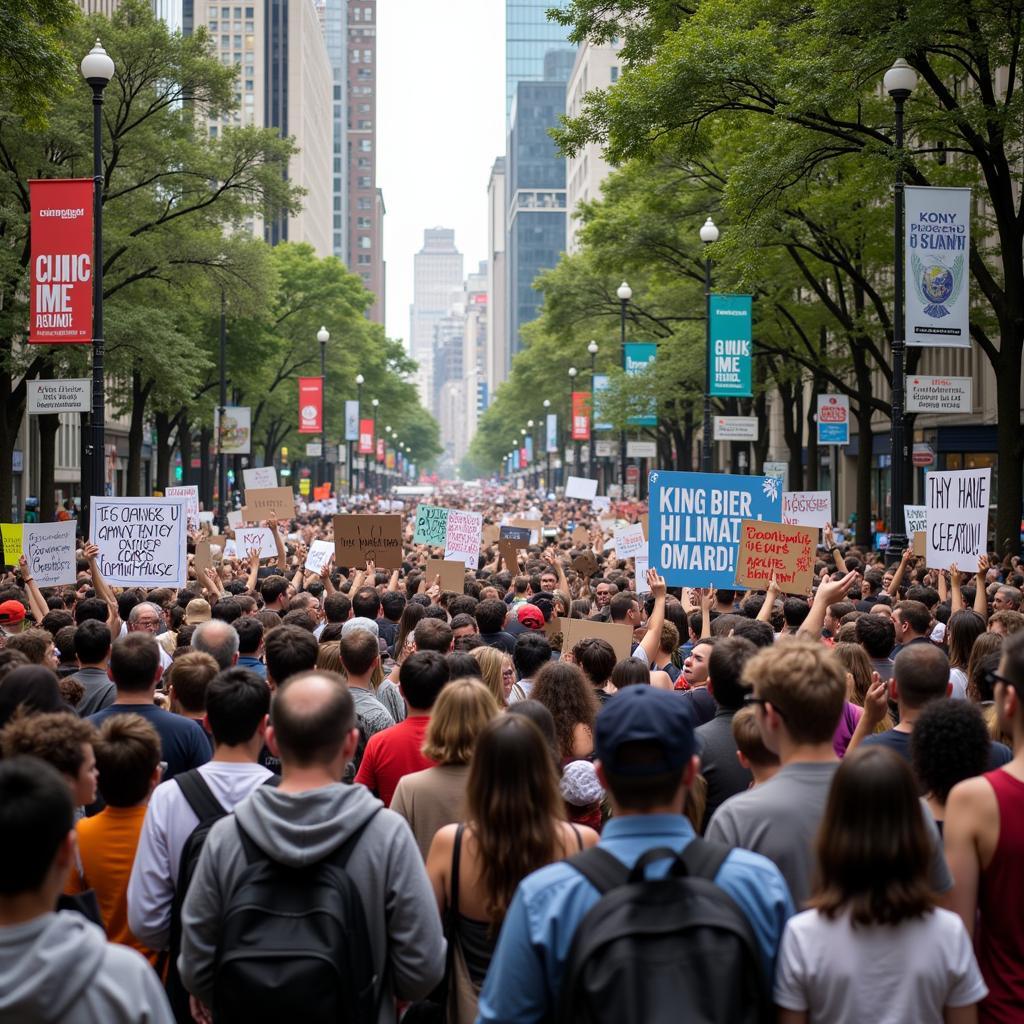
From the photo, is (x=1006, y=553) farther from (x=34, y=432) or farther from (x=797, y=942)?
(x=34, y=432)

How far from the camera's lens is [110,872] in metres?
5.14

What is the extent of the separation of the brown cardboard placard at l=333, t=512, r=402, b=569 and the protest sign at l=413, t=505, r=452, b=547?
2.30m

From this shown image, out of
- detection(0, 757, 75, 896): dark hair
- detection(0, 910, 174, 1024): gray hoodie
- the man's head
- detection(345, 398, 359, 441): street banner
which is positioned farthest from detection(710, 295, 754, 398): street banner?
detection(345, 398, 359, 441): street banner

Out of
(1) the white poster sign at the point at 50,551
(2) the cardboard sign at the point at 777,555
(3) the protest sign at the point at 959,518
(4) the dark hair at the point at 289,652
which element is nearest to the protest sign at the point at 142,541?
(1) the white poster sign at the point at 50,551

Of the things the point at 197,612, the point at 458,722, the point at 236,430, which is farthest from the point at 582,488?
the point at 458,722

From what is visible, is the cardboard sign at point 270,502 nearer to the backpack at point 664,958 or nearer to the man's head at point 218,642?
the man's head at point 218,642

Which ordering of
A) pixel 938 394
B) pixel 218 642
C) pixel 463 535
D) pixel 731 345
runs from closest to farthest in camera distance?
pixel 218 642 → pixel 463 535 → pixel 938 394 → pixel 731 345

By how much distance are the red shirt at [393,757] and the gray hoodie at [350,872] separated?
6.96 ft

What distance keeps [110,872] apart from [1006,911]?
3.07 meters

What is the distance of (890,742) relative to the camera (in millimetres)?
6020

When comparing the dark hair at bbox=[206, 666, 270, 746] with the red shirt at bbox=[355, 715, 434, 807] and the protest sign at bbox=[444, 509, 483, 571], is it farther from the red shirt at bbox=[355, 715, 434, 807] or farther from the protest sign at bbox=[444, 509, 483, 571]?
the protest sign at bbox=[444, 509, 483, 571]

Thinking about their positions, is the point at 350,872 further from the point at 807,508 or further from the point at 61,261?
the point at 807,508

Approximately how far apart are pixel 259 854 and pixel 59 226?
54.1 ft

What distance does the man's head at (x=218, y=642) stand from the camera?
7910 mm
